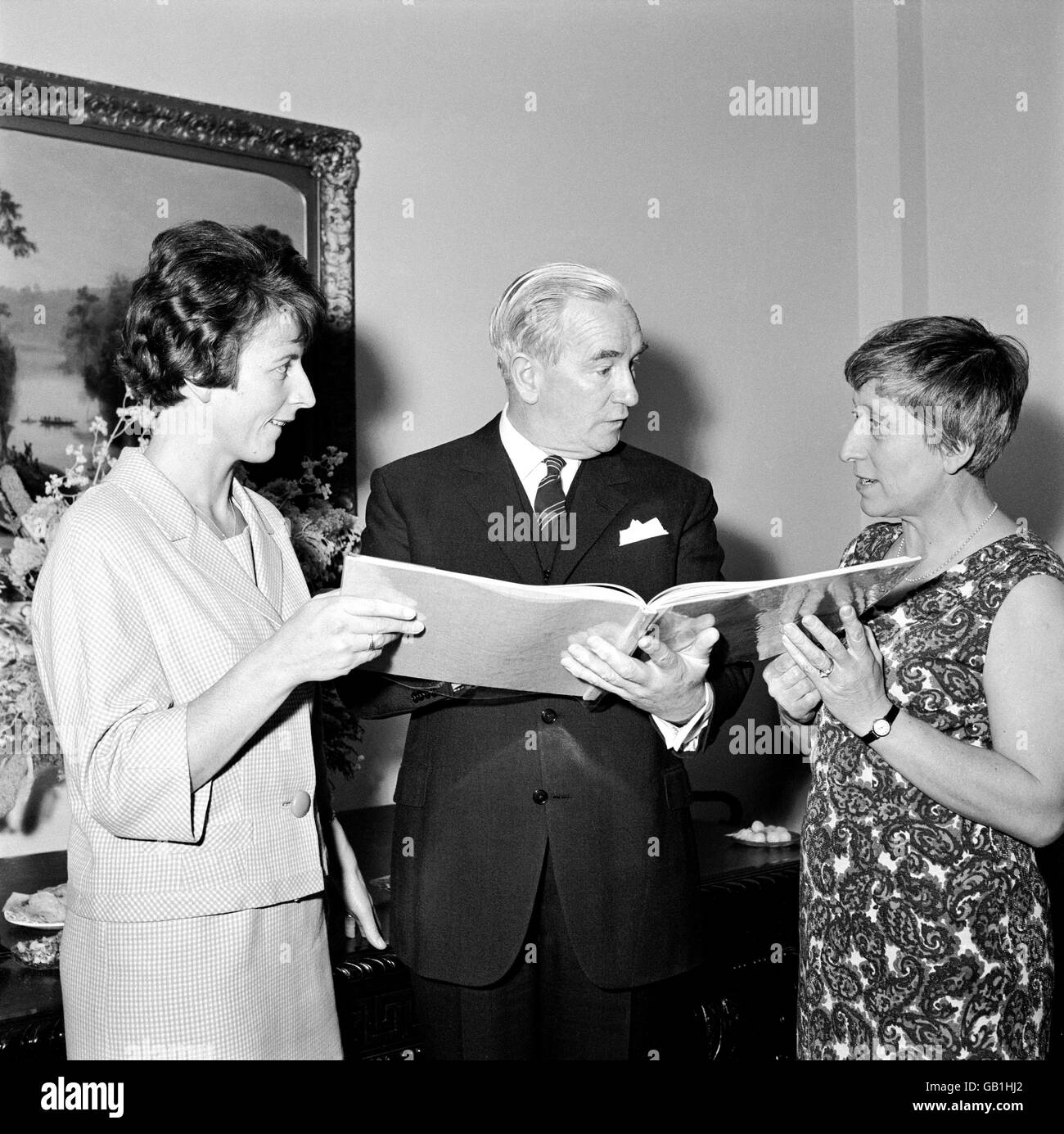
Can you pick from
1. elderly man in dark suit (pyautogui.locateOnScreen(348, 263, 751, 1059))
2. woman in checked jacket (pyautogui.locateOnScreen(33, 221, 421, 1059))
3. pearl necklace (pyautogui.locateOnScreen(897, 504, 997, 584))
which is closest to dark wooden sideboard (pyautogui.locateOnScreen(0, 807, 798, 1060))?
elderly man in dark suit (pyautogui.locateOnScreen(348, 263, 751, 1059))

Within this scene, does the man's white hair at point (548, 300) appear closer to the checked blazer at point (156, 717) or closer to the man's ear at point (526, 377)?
the man's ear at point (526, 377)

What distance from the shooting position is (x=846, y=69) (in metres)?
4.08

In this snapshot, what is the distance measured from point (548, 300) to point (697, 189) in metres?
2.04

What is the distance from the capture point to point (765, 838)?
118 inches

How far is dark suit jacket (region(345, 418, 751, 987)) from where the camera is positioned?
5.87 ft

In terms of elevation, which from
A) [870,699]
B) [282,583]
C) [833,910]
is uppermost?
[282,583]

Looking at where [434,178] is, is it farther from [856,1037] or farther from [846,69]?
[856,1037]

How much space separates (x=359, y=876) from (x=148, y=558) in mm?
645

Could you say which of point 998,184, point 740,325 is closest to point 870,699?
point 740,325

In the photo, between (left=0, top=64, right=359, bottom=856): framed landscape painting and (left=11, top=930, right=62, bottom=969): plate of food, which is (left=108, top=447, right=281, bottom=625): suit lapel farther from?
(left=0, top=64, right=359, bottom=856): framed landscape painting

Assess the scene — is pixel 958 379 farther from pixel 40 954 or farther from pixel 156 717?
pixel 40 954

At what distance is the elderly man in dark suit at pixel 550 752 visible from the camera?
5.87ft

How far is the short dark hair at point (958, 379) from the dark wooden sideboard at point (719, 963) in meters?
0.99

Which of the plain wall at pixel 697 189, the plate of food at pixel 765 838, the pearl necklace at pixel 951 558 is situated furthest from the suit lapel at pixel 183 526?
the plate of food at pixel 765 838
